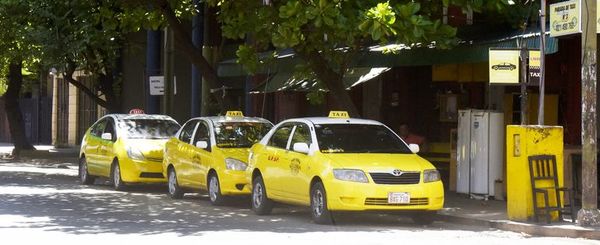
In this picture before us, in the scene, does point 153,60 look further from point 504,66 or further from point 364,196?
point 364,196

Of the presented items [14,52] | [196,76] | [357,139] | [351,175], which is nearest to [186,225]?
[351,175]

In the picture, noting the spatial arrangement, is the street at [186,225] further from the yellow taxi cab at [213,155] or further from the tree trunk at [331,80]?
the tree trunk at [331,80]

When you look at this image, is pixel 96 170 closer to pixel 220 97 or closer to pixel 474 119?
pixel 220 97

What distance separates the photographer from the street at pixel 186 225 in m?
10.6

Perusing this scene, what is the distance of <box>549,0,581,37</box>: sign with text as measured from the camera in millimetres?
11742

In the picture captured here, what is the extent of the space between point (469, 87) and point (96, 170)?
27.0 ft

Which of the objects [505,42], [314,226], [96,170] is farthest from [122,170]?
[505,42]

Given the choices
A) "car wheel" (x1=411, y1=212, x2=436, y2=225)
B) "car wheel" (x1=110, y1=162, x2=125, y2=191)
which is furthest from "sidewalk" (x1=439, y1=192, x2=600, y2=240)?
"car wheel" (x1=110, y1=162, x2=125, y2=191)

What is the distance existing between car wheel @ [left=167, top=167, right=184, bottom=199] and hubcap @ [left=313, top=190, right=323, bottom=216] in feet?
15.7

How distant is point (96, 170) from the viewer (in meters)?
19.1

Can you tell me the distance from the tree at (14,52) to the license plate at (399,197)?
13.4 m

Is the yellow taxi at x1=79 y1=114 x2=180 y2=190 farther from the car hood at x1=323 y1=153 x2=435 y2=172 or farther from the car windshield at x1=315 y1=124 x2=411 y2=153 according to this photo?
the car hood at x1=323 y1=153 x2=435 y2=172

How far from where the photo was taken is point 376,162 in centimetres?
1205

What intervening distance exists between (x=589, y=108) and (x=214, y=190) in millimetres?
6407
